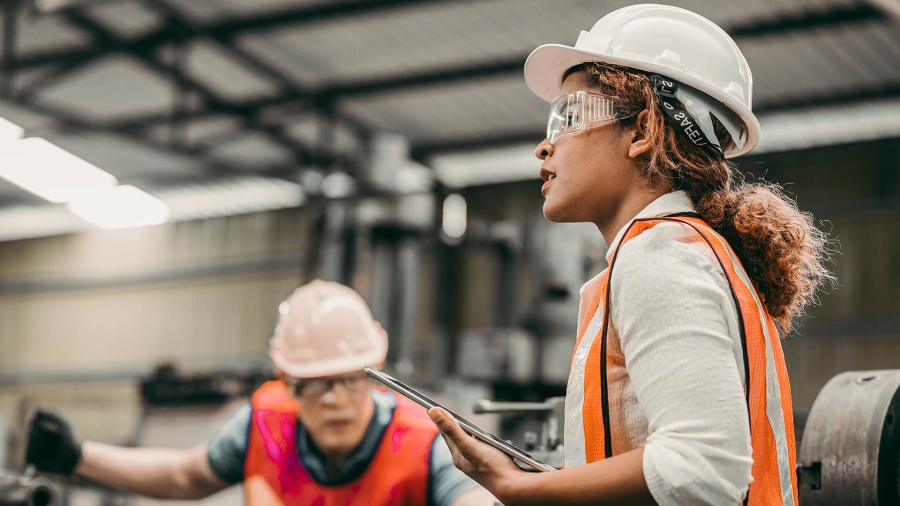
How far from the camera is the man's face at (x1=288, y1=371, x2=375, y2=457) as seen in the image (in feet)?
11.6

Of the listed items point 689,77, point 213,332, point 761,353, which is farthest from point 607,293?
point 213,332

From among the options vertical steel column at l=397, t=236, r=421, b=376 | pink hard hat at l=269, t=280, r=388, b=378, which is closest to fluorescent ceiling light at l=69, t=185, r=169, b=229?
vertical steel column at l=397, t=236, r=421, b=376

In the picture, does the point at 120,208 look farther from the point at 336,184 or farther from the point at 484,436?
the point at 484,436

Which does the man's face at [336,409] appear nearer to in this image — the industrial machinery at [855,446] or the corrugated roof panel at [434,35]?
the industrial machinery at [855,446]

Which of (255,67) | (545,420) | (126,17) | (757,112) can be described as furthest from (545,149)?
(757,112)

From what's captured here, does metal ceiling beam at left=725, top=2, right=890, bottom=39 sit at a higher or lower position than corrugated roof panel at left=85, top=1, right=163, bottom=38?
lower

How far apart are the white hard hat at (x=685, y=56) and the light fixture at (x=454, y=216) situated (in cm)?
897

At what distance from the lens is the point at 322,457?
353 centimetres

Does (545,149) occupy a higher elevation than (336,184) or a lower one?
lower

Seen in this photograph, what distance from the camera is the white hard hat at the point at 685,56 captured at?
1.44 metres

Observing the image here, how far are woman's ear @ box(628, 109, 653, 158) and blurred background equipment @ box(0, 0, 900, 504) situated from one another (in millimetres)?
4678

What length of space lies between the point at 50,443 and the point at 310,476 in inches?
36.0

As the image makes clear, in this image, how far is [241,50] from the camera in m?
8.21

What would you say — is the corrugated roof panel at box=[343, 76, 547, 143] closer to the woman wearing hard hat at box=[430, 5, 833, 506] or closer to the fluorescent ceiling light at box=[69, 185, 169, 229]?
the fluorescent ceiling light at box=[69, 185, 169, 229]
